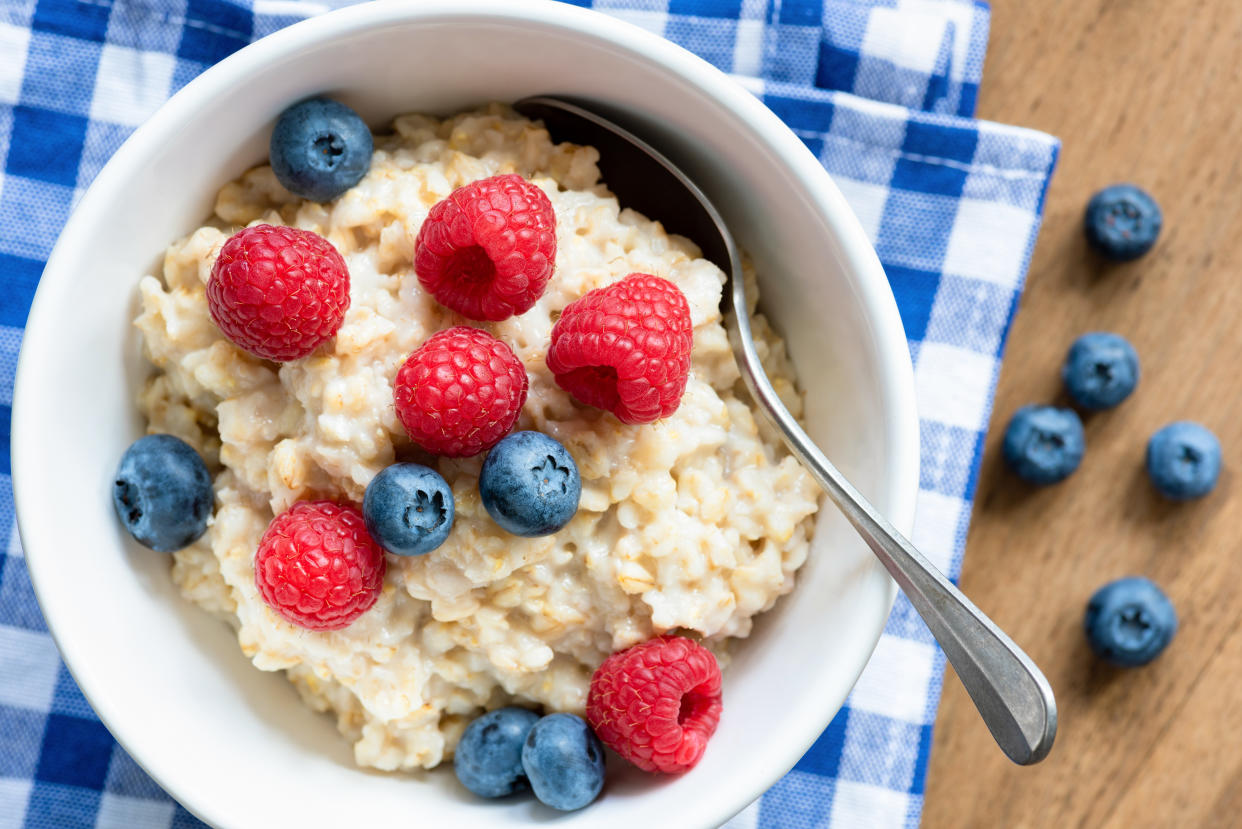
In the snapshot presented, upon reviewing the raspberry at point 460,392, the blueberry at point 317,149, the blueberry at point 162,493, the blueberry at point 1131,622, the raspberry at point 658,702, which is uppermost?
the blueberry at point 317,149

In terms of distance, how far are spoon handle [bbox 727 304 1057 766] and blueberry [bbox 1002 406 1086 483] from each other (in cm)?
75

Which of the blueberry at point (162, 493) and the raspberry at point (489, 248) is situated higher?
the raspberry at point (489, 248)

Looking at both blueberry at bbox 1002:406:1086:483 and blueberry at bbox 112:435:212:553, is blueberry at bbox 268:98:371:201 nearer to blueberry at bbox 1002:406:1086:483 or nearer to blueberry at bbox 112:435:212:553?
blueberry at bbox 112:435:212:553

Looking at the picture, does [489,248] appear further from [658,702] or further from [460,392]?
[658,702]

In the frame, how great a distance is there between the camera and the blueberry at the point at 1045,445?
2189 mm

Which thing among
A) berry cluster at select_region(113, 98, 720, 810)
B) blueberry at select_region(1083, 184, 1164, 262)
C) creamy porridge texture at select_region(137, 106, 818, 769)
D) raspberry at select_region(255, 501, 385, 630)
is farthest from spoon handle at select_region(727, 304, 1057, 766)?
blueberry at select_region(1083, 184, 1164, 262)

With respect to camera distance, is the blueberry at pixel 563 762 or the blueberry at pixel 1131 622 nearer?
the blueberry at pixel 563 762

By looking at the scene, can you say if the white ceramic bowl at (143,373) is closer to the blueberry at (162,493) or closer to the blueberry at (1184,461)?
the blueberry at (162,493)

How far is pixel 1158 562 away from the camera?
89.9 inches

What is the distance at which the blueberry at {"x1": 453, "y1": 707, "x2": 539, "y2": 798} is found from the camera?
1.66 metres

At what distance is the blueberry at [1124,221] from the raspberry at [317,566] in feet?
5.04

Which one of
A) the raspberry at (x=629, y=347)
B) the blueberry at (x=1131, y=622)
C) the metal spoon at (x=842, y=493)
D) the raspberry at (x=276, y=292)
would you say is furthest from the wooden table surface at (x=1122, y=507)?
the raspberry at (x=276, y=292)

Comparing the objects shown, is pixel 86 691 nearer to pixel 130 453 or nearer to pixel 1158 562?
pixel 130 453

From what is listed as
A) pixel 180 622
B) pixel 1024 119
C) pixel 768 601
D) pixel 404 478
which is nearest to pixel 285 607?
pixel 404 478
